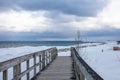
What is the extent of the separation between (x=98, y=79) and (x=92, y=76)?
23 cm

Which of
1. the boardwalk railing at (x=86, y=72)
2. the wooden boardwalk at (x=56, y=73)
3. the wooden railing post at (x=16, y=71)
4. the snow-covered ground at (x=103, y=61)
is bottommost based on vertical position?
the snow-covered ground at (x=103, y=61)

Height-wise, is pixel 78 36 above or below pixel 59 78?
above

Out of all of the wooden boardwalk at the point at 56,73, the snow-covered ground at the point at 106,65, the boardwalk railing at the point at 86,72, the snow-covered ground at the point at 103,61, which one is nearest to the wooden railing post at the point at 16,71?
the boardwalk railing at the point at 86,72

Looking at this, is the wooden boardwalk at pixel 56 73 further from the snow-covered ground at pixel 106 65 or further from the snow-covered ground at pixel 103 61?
the snow-covered ground at pixel 106 65

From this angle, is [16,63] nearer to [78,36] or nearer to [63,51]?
[78,36]

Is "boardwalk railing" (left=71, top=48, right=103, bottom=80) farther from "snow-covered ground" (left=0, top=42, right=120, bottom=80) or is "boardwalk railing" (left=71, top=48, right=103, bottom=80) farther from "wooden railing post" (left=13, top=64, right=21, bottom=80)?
"snow-covered ground" (left=0, top=42, right=120, bottom=80)

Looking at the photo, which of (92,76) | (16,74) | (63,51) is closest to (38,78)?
(16,74)

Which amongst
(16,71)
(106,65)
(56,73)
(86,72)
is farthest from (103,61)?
(86,72)

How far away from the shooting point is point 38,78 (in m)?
10.0

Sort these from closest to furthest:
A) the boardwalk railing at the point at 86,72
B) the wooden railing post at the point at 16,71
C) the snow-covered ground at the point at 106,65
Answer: the boardwalk railing at the point at 86,72 → the wooden railing post at the point at 16,71 → the snow-covered ground at the point at 106,65

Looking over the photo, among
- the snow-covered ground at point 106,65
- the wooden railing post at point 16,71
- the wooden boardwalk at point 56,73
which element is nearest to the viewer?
the wooden railing post at point 16,71

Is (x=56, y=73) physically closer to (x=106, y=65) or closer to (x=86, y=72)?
(x=86, y=72)

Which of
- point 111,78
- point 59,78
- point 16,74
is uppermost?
point 16,74

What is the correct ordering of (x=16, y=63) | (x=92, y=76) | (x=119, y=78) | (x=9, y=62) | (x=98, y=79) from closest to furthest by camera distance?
(x=98, y=79), (x=92, y=76), (x=9, y=62), (x=16, y=63), (x=119, y=78)
